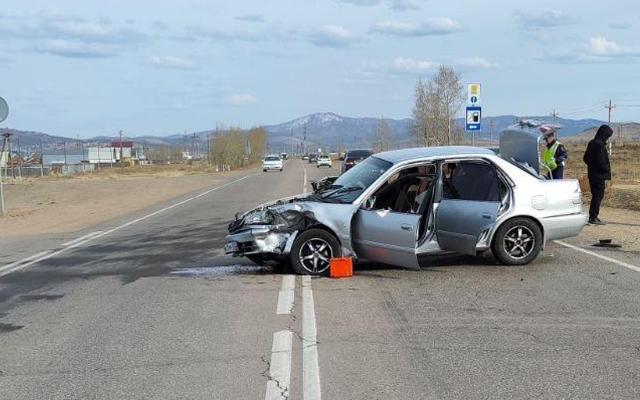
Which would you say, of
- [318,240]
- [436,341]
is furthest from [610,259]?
[436,341]

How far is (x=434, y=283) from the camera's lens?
8281 millimetres

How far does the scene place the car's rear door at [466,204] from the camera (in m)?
8.82

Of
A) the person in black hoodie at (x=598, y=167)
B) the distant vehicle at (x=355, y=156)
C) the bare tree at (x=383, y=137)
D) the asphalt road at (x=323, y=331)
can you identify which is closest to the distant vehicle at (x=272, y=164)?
the bare tree at (x=383, y=137)

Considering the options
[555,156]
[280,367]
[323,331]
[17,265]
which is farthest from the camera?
[555,156]

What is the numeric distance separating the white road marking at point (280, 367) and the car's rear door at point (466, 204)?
134 inches

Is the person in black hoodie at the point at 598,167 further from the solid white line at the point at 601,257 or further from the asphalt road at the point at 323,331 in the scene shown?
the asphalt road at the point at 323,331

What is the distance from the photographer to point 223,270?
9.49 m

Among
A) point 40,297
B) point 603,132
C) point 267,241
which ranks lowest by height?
point 40,297

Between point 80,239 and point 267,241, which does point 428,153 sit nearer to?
point 267,241

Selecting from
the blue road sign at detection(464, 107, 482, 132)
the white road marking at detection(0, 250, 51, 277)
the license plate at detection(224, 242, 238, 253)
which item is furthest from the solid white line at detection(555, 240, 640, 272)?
the blue road sign at detection(464, 107, 482, 132)

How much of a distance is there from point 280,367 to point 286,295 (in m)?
2.59

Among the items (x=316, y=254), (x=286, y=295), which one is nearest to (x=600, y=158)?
(x=316, y=254)

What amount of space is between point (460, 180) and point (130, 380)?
5.50 metres

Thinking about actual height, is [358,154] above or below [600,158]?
below
